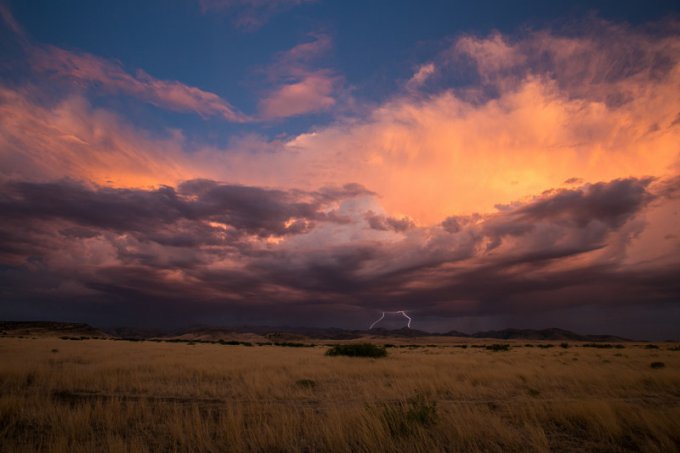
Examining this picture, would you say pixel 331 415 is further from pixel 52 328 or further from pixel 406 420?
pixel 52 328

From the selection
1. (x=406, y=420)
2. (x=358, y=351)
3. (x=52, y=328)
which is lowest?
(x=406, y=420)

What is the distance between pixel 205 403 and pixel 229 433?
4.85 meters

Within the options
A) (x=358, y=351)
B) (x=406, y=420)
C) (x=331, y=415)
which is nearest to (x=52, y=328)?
(x=358, y=351)

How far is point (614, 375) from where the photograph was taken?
18.2 m

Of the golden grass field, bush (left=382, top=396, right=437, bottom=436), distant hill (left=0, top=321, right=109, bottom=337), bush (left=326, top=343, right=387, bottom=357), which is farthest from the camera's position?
distant hill (left=0, top=321, right=109, bottom=337)

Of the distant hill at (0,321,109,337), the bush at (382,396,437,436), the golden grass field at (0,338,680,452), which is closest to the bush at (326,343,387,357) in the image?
the golden grass field at (0,338,680,452)

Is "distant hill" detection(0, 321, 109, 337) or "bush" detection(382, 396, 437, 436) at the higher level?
"distant hill" detection(0, 321, 109, 337)

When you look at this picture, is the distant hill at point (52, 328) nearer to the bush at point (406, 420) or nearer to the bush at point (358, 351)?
the bush at point (358, 351)

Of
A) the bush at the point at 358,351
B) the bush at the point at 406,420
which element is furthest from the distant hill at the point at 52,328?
the bush at the point at 406,420

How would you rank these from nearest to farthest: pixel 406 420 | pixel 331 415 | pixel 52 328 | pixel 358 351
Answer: pixel 406 420 → pixel 331 415 → pixel 358 351 → pixel 52 328

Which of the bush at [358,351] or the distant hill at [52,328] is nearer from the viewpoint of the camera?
the bush at [358,351]

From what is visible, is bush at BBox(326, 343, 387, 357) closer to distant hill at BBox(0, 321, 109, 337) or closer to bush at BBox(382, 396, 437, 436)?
bush at BBox(382, 396, 437, 436)

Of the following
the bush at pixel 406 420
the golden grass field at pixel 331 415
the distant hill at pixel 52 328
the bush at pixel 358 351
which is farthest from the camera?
the distant hill at pixel 52 328

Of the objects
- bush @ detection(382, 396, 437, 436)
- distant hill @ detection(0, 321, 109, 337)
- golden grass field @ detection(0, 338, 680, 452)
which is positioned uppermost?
distant hill @ detection(0, 321, 109, 337)
